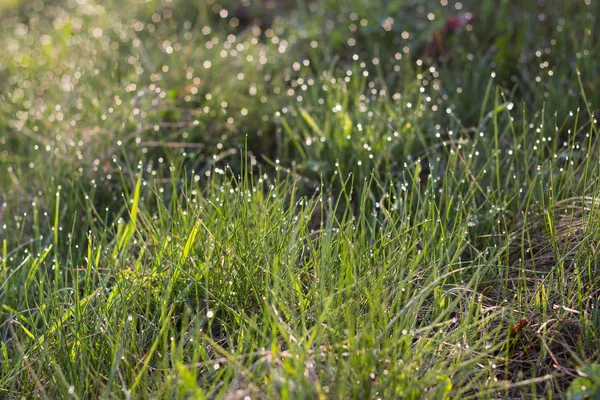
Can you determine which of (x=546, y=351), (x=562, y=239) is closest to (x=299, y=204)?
(x=562, y=239)

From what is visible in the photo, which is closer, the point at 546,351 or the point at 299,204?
the point at 546,351

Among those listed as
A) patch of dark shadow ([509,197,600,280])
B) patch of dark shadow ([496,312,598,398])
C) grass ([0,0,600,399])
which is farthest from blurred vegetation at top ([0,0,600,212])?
patch of dark shadow ([496,312,598,398])

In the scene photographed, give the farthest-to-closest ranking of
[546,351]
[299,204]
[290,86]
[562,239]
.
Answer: [290,86] → [299,204] → [562,239] → [546,351]

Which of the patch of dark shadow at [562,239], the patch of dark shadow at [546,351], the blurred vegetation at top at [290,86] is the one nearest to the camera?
the patch of dark shadow at [546,351]

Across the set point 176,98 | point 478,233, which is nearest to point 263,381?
point 478,233

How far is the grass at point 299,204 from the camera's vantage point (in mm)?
1572

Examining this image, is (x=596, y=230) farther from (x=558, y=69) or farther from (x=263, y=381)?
(x=558, y=69)

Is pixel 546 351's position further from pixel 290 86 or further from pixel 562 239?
pixel 290 86

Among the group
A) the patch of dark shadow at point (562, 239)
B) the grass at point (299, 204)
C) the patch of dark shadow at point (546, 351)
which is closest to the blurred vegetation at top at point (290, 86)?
the grass at point (299, 204)

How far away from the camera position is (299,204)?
93.6 inches

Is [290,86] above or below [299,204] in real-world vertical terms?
above

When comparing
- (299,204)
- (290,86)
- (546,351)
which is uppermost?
(290,86)

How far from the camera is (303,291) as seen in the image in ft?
5.93

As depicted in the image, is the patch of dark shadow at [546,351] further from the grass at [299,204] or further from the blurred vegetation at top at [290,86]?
the blurred vegetation at top at [290,86]
